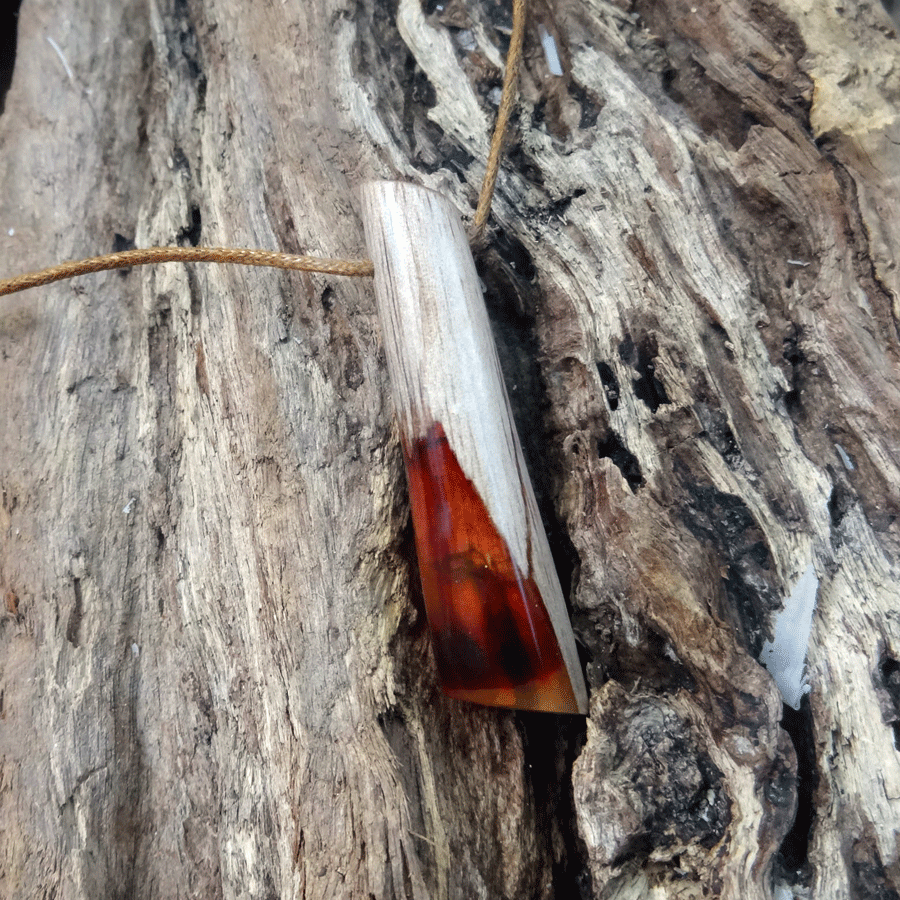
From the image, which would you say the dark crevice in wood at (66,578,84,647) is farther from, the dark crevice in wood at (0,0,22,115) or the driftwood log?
the dark crevice in wood at (0,0,22,115)

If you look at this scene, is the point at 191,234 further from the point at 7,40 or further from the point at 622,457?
the point at 7,40

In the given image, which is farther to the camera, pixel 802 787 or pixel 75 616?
pixel 75 616

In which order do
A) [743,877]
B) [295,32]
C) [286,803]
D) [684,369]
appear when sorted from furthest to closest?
[295,32], [684,369], [286,803], [743,877]

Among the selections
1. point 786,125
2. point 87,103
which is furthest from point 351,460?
point 87,103

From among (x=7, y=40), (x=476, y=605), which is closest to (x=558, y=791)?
(x=476, y=605)

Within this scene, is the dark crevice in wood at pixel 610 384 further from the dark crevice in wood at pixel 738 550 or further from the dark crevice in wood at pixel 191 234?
the dark crevice in wood at pixel 191 234

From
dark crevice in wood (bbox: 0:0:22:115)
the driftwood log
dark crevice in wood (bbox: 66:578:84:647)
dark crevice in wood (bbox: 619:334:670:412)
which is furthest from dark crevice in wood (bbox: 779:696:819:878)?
dark crevice in wood (bbox: 0:0:22:115)

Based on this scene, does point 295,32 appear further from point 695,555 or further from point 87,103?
point 695,555
